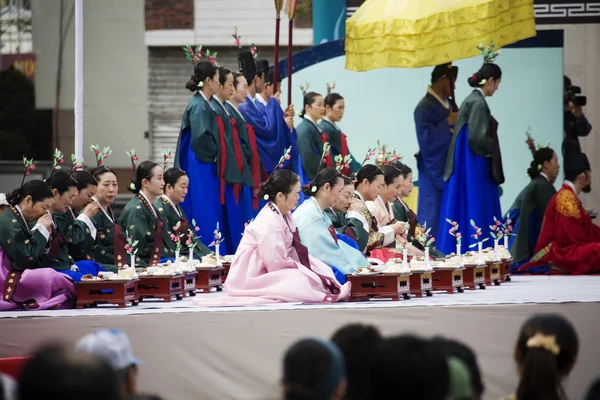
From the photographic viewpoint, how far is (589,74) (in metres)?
11.8

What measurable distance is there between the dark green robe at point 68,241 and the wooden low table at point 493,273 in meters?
2.70

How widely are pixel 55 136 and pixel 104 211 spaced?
719 cm

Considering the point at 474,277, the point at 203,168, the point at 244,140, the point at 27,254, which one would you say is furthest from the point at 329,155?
the point at 27,254

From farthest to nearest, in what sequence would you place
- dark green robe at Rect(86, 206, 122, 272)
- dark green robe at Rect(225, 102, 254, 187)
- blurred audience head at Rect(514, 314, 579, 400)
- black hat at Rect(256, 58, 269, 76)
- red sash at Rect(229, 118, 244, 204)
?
black hat at Rect(256, 58, 269, 76) < dark green robe at Rect(225, 102, 254, 187) < red sash at Rect(229, 118, 244, 204) < dark green robe at Rect(86, 206, 122, 272) < blurred audience head at Rect(514, 314, 579, 400)

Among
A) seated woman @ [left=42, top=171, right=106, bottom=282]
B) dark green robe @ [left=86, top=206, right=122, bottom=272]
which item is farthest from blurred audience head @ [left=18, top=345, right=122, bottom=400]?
dark green robe @ [left=86, top=206, right=122, bottom=272]

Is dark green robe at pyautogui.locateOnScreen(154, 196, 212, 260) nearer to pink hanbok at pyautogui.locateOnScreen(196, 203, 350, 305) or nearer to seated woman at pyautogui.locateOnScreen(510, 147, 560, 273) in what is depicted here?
pink hanbok at pyautogui.locateOnScreen(196, 203, 350, 305)

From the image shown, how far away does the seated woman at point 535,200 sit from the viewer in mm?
9883

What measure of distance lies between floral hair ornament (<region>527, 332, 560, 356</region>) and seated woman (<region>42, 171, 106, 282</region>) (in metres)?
3.59

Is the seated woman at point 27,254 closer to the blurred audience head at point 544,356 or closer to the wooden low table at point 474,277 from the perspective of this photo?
the wooden low table at point 474,277

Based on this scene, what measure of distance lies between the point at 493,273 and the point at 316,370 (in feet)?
17.3

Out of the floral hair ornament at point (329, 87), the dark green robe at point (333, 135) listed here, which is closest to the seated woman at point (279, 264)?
the dark green robe at point (333, 135)

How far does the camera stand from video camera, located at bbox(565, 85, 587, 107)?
11.4 m

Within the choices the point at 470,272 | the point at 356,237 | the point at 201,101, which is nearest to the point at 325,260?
the point at 356,237

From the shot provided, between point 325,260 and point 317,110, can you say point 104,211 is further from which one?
point 317,110
